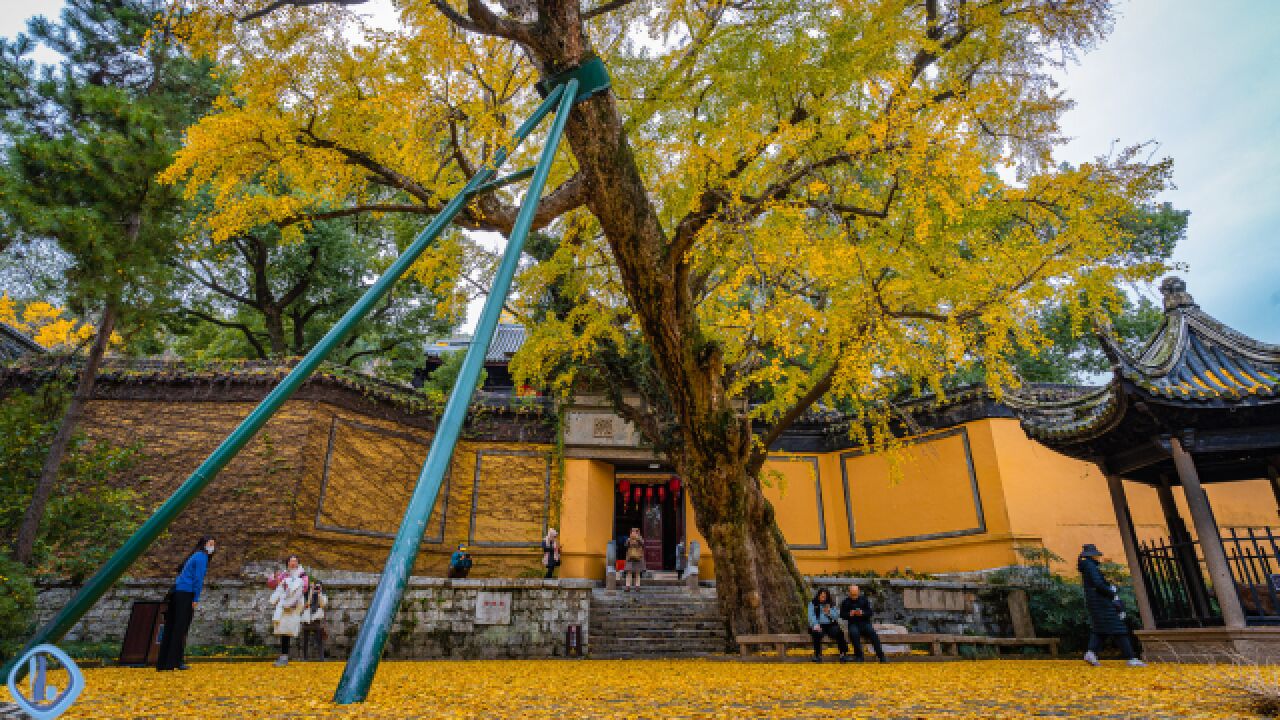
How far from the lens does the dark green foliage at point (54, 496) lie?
556 cm

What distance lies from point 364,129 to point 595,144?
2476 mm

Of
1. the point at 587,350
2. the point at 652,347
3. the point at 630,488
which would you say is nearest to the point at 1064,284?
the point at 652,347

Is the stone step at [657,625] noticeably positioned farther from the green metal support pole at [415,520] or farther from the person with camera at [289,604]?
the green metal support pole at [415,520]

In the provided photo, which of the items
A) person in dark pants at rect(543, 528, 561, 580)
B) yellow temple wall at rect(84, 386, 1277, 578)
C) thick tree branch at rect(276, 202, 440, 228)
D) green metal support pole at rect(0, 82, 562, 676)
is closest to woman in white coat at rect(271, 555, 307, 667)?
yellow temple wall at rect(84, 386, 1277, 578)

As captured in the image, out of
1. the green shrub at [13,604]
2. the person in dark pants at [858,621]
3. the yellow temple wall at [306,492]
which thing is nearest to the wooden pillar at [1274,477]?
the person in dark pants at [858,621]

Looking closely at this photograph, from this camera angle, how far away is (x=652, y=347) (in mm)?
6867

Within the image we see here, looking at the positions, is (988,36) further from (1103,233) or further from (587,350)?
(587,350)

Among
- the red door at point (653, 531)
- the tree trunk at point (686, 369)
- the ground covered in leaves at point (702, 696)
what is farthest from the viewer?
the red door at point (653, 531)

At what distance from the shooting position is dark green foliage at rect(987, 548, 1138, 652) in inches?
385

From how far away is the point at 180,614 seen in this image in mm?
6090

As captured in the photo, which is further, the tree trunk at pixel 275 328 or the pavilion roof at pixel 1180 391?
the tree trunk at pixel 275 328

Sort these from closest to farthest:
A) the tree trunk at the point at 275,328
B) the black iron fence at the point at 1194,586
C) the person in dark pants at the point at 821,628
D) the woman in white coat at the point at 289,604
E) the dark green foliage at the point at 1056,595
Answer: the black iron fence at the point at 1194,586 → the person in dark pants at the point at 821,628 → the woman in white coat at the point at 289,604 → the dark green foliage at the point at 1056,595 → the tree trunk at the point at 275,328

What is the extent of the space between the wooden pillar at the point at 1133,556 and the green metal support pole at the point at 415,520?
26.1 feet

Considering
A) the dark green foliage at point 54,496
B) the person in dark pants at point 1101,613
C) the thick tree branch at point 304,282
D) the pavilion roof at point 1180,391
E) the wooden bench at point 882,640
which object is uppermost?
the thick tree branch at point 304,282
